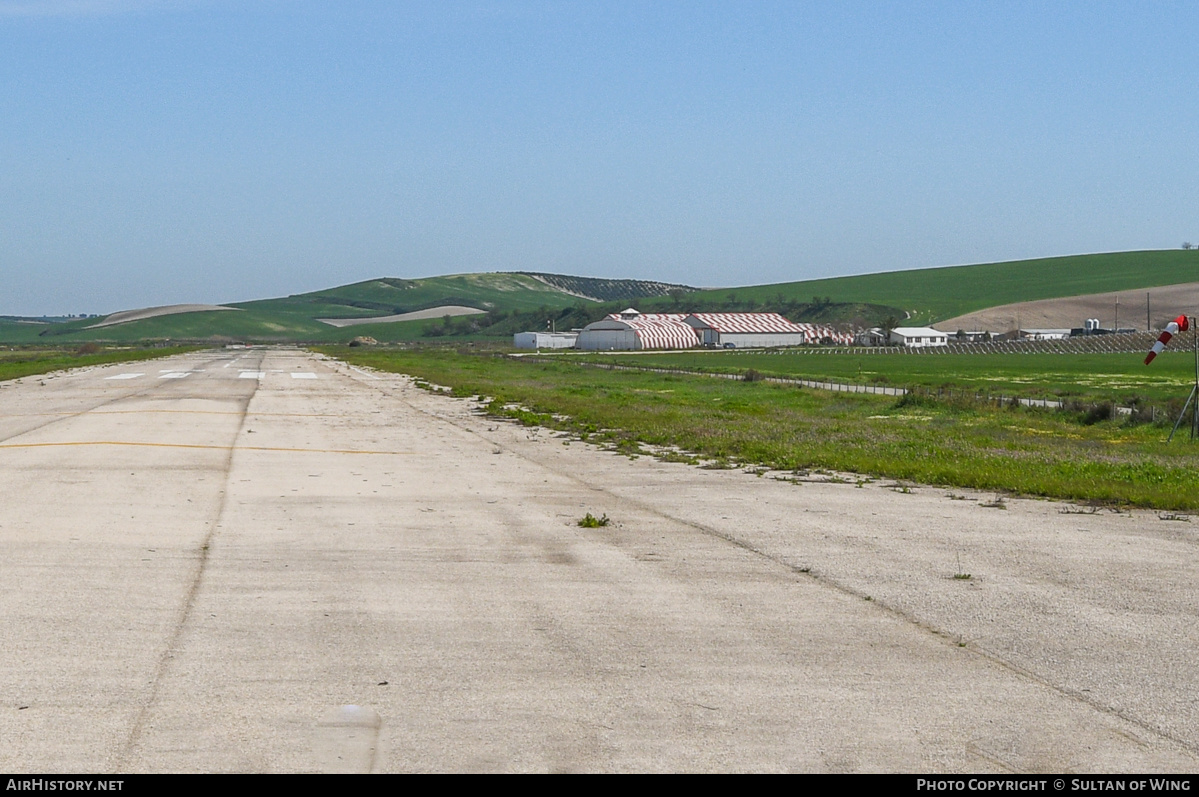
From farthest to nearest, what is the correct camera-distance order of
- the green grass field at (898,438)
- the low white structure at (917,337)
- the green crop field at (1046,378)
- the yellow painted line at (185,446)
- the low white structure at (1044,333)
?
1. the low white structure at (1044,333)
2. the low white structure at (917,337)
3. the green crop field at (1046,378)
4. the yellow painted line at (185,446)
5. the green grass field at (898,438)

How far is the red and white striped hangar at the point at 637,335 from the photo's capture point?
159750 mm

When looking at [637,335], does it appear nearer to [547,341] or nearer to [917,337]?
[547,341]

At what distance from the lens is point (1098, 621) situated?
9.65 metres

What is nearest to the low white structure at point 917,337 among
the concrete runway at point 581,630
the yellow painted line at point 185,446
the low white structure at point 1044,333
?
the low white structure at point 1044,333

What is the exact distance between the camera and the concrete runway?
21.4 feet

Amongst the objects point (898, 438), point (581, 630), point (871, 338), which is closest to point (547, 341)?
point (871, 338)

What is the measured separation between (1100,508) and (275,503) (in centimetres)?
1101

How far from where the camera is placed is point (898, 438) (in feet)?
89.8

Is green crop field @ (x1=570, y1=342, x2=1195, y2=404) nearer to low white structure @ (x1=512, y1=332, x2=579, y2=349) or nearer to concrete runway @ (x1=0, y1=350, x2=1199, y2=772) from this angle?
concrete runway @ (x1=0, y1=350, x2=1199, y2=772)

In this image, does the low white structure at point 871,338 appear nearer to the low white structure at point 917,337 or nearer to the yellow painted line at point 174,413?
the low white structure at point 917,337

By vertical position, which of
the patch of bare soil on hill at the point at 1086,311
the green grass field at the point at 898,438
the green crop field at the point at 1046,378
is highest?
the patch of bare soil on hill at the point at 1086,311

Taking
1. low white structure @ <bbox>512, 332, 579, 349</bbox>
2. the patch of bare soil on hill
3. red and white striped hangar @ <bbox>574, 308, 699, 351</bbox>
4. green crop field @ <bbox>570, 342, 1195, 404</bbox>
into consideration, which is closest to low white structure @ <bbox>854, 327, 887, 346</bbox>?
the patch of bare soil on hill

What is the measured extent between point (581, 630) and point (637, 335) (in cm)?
15107

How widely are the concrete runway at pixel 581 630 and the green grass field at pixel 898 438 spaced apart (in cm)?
175
